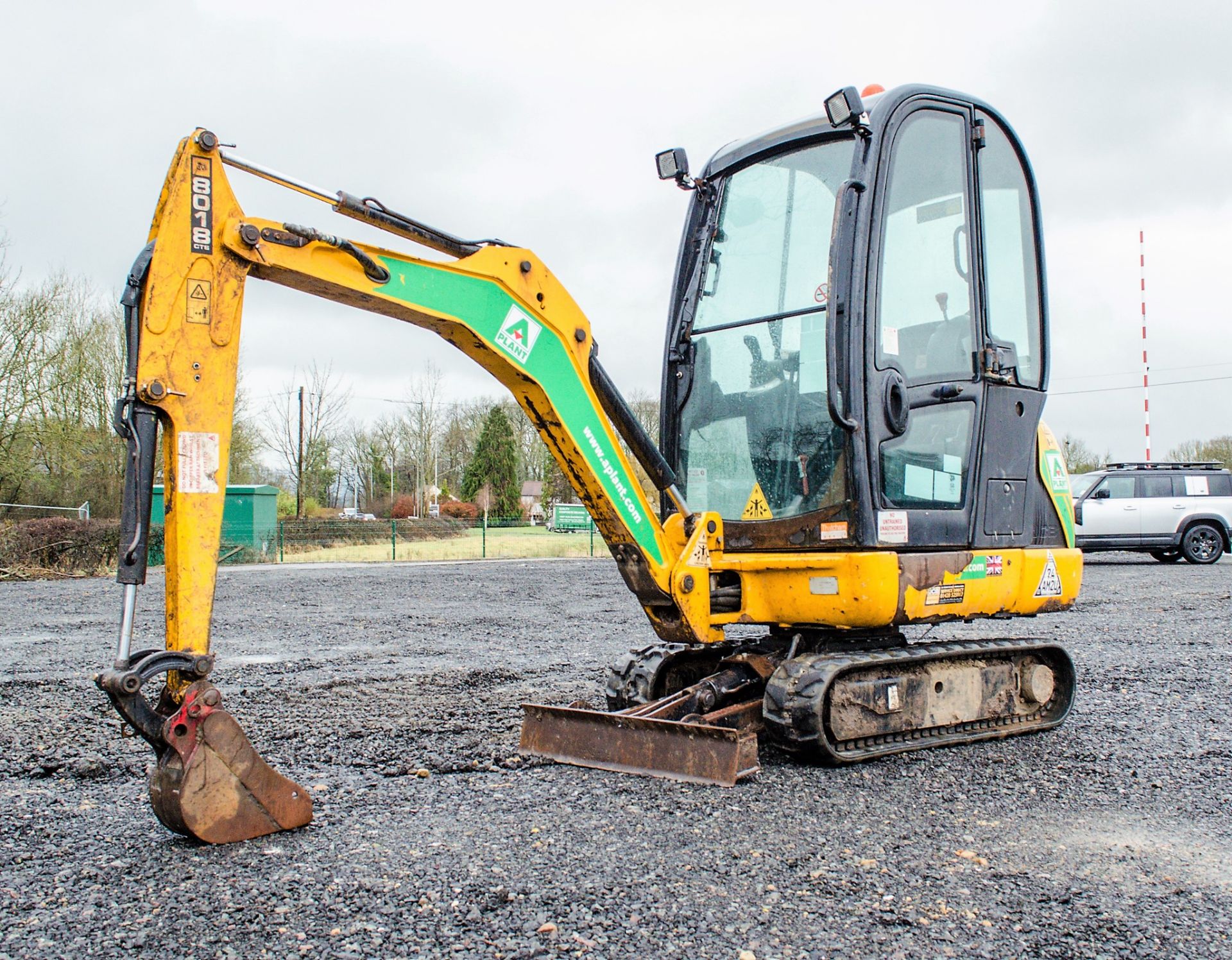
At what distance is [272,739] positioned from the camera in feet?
16.1

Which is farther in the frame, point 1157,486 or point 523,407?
point 1157,486

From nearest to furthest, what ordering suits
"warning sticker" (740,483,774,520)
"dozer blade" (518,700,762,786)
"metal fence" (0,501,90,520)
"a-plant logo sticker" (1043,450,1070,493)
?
"dozer blade" (518,700,762,786) → "warning sticker" (740,483,774,520) → "a-plant logo sticker" (1043,450,1070,493) → "metal fence" (0,501,90,520)

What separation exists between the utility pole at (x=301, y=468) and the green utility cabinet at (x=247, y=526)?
13.2m

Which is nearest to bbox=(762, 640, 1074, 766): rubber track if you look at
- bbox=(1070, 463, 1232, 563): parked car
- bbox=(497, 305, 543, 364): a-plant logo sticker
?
bbox=(497, 305, 543, 364): a-plant logo sticker

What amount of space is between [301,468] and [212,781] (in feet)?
126

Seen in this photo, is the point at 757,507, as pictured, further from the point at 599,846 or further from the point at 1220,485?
the point at 1220,485

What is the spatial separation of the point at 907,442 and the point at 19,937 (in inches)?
152

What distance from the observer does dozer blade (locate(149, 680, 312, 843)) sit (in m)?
3.16

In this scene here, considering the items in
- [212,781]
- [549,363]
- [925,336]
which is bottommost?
[212,781]

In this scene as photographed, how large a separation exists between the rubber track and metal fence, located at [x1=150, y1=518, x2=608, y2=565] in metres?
16.8

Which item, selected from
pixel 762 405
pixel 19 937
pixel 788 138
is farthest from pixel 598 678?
pixel 19 937

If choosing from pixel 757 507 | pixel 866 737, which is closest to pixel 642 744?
pixel 866 737

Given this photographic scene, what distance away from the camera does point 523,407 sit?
4477 mm

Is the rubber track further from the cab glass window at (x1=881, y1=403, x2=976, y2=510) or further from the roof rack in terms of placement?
the roof rack
